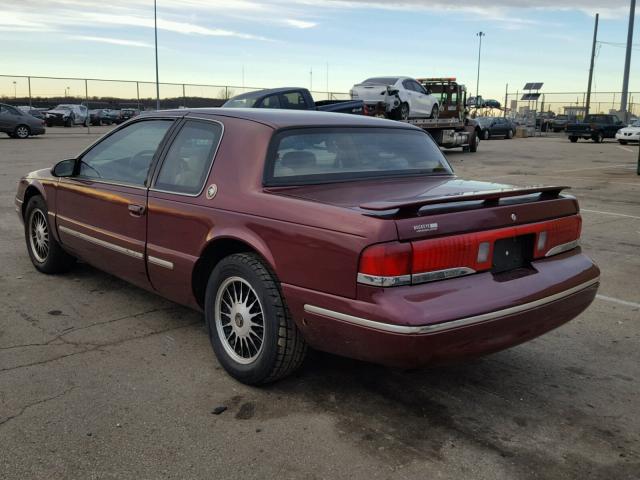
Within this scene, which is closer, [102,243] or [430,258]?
[430,258]

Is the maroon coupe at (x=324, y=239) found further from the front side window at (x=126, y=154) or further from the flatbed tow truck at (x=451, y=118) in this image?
the flatbed tow truck at (x=451, y=118)

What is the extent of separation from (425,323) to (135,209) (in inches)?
91.8

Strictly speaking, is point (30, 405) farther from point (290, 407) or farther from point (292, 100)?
point (292, 100)

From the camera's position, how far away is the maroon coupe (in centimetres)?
291

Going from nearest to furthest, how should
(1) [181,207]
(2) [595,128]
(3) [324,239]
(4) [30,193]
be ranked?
(3) [324,239], (1) [181,207], (4) [30,193], (2) [595,128]

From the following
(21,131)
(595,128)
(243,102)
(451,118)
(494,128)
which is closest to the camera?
(243,102)

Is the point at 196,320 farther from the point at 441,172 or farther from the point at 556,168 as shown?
the point at 556,168

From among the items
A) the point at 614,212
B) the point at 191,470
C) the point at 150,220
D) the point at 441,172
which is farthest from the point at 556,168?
the point at 191,470

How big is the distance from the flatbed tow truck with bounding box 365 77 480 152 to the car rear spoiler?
19476mm

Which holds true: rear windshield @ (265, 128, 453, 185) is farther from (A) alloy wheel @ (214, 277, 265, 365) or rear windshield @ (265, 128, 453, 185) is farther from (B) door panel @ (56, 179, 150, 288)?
(B) door panel @ (56, 179, 150, 288)

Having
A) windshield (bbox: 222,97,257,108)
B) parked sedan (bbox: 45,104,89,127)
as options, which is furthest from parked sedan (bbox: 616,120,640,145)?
parked sedan (bbox: 45,104,89,127)

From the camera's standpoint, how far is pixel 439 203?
3.07 m

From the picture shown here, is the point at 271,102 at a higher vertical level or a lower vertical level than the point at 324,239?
higher

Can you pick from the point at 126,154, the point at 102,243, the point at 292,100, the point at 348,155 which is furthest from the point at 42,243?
the point at 292,100
